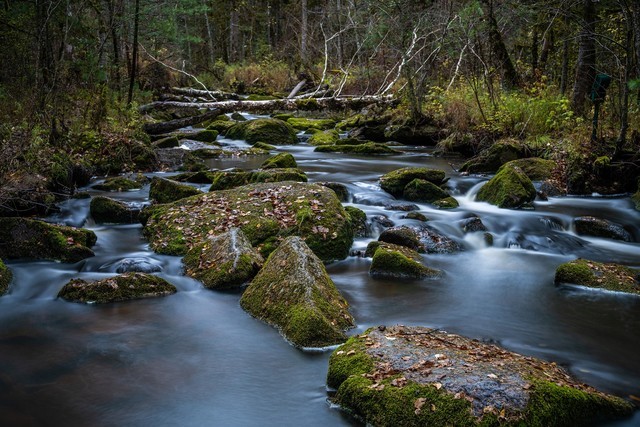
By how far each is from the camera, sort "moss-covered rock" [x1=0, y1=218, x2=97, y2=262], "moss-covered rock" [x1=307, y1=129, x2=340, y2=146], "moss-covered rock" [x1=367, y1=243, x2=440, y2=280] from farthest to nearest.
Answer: "moss-covered rock" [x1=307, y1=129, x2=340, y2=146]
"moss-covered rock" [x1=0, y1=218, x2=97, y2=262]
"moss-covered rock" [x1=367, y1=243, x2=440, y2=280]

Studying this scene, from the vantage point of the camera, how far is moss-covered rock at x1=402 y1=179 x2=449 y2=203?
1102 cm

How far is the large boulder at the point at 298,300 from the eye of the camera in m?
5.30

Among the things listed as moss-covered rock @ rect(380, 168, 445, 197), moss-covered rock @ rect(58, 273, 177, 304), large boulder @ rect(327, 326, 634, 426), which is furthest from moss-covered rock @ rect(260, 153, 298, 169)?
large boulder @ rect(327, 326, 634, 426)

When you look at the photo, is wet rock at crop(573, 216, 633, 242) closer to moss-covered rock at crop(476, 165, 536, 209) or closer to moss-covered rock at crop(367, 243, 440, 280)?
moss-covered rock at crop(476, 165, 536, 209)

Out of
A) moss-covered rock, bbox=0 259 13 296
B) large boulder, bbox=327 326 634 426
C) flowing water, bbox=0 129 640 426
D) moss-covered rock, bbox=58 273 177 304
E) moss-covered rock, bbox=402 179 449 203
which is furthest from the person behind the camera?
moss-covered rock, bbox=402 179 449 203

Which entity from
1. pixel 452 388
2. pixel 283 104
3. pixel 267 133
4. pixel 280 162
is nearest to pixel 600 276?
pixel 452 388

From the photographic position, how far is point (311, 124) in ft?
74.2

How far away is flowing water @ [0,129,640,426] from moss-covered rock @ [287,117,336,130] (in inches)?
528

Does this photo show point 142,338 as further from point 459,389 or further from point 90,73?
point 90,73

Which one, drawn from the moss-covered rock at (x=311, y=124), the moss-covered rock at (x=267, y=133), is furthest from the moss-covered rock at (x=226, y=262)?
the moss-covered rock at (x=311, y=124)

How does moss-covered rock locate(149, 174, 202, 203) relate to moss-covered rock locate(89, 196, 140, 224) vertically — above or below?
above

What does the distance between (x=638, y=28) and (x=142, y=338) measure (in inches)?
354

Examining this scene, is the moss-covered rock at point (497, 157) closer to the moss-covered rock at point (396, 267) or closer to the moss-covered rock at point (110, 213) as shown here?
the moss-covered rock at point (396, 267)

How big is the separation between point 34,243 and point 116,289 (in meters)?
2.11
